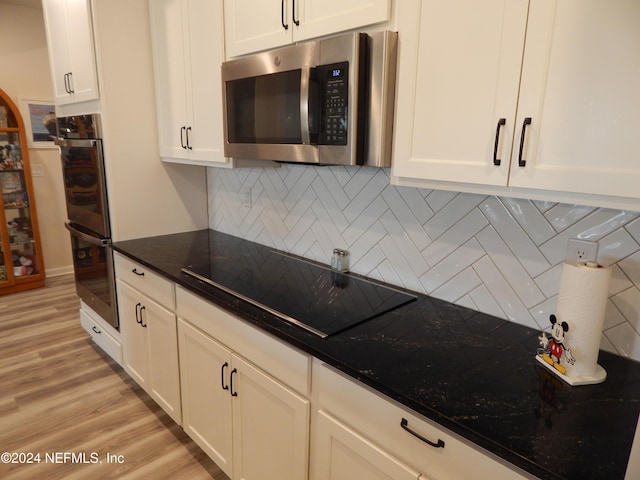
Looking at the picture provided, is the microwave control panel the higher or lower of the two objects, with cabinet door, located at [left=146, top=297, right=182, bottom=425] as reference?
higher

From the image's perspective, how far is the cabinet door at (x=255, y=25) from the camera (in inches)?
60.1

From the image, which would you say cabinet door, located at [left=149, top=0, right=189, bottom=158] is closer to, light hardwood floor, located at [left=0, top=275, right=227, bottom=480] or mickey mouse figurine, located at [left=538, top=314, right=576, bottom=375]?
light hardwood floor, located at [left=0, top=275, right=227, bottom=480]

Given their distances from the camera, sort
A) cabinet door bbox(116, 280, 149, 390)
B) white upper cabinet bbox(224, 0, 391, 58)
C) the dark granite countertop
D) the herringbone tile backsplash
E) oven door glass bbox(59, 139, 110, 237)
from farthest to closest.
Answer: oven door glass bbox(59, 139, 110, 237) < cabinet door bbox(116, 280, 149, 390) < white upper cabinet bbox(224, 0, 391, 58) < the herringbone tile backsplash < the dark granite countertop

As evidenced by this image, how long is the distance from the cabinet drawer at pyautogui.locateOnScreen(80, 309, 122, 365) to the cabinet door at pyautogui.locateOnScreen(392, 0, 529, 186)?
224cm

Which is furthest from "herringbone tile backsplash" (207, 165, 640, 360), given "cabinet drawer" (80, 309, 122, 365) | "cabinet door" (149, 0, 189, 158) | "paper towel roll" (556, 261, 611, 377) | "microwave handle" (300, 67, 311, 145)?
"cabinet drawer" (80, 309, 122, 365)

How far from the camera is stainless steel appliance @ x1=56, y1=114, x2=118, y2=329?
2.36 metres

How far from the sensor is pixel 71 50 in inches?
94.4

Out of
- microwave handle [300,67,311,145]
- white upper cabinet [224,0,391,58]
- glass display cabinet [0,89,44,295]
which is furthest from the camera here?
glass display cabinet [0,89,44,295]

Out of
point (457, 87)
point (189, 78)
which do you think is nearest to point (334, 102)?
point (457, 87)

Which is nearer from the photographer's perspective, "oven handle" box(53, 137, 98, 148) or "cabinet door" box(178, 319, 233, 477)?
"cabinet door" box(178, 319, 233, 477)

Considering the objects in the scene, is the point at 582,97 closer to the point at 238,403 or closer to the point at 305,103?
the point at 305,103

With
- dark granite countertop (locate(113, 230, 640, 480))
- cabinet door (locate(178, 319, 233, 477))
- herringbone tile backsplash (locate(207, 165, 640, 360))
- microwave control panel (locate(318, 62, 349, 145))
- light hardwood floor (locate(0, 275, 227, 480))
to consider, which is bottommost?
light hardwood floor (locate(0, 275, 227, 480))

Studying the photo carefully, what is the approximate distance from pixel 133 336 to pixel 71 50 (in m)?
1.74

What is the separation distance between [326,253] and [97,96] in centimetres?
157
